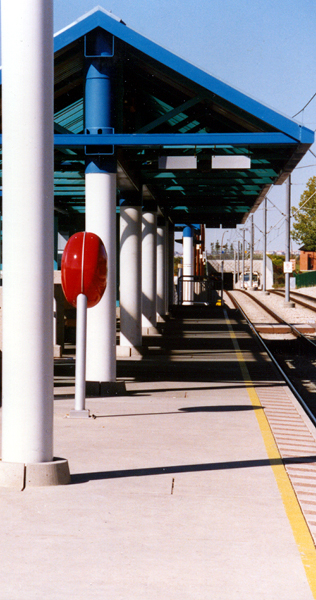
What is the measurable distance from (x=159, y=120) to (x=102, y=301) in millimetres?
2775

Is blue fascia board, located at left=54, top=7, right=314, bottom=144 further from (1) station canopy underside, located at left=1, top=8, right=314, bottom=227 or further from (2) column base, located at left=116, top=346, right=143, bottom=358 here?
(2) column base, located at left=116, top=346, right=143, bottom=358

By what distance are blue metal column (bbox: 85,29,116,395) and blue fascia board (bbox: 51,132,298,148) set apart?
0.20m

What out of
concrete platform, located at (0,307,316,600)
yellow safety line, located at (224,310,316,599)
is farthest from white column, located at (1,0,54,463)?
yellow safety line, located at (224,310,316,599)

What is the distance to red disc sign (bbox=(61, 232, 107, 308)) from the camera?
9.02 m

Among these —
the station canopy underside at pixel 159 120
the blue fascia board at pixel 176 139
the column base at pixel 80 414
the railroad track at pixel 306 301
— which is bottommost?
the column base at pixel 80 414

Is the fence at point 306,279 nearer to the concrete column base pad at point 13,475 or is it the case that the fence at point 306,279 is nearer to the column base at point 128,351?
the column base at point 128,351

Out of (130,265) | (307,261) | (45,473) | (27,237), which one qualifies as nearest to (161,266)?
(130,265)

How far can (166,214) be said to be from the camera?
25734 millimetres

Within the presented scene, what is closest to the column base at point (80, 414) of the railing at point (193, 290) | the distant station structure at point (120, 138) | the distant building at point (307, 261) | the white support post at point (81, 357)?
the white support post at point (81, 357)

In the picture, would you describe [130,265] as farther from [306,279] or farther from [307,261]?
[307,261]

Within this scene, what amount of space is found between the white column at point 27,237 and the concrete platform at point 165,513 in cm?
50

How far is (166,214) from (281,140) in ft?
48.9

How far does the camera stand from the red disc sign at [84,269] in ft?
29.6

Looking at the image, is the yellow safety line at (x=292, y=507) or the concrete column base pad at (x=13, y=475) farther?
the concrete column base pad at (x=13, y=475)
